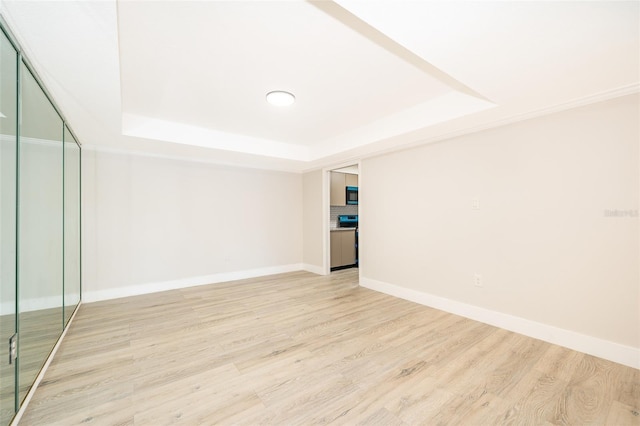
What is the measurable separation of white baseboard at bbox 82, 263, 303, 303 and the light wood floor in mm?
693

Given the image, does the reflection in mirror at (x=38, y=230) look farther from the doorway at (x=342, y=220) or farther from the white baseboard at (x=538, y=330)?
the doorway at (x=342, y=220)

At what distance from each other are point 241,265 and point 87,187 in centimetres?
267

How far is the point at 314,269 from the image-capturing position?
5.89 metres

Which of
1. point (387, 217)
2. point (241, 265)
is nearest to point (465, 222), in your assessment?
point (387, 217)

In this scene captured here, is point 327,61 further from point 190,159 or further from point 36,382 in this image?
point 190,159

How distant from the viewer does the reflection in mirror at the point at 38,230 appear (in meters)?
1.75

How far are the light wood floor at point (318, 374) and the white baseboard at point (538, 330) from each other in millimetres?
104

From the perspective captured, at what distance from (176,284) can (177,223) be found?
Answer: 1020 mm

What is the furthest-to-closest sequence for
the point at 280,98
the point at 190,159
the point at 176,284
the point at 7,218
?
the point at 190,159 → the point at 176,284 → the point at 280,98 → the point at 7,218

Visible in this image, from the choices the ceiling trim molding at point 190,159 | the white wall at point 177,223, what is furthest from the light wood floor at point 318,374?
the ceiling trim molding at point 190,159

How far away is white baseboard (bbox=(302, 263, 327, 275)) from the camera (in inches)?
224

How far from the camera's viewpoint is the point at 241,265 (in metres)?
5.38

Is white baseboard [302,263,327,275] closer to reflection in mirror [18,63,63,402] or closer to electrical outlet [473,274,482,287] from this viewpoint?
electrical outlet [473,274,482,287]

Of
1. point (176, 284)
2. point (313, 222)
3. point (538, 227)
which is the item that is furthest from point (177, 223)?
point (538, 227)
